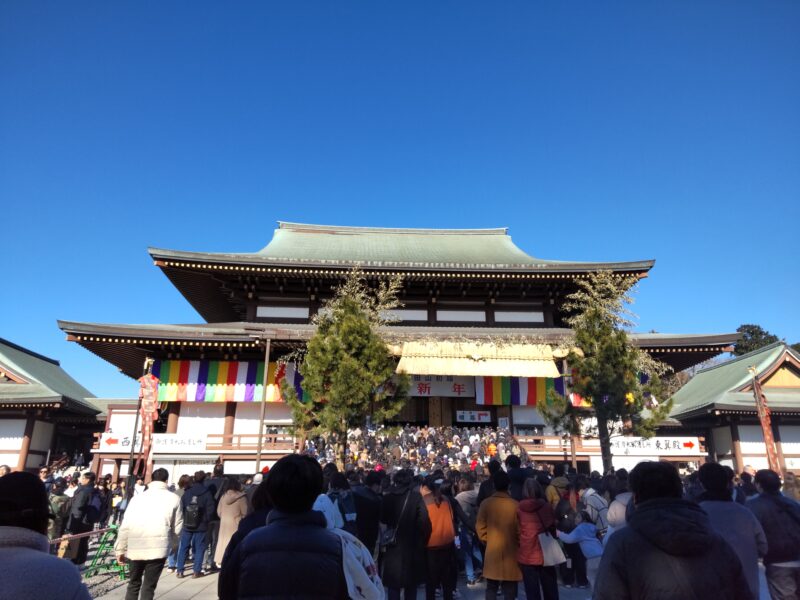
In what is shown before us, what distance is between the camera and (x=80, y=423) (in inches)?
892

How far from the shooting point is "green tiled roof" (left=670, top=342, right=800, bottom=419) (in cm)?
1841

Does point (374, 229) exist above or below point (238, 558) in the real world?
above

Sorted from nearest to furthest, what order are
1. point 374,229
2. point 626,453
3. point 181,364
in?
1. point 626,453
2. point 181,364
3. point 374,229

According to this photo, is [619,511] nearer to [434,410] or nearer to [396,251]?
[434,410]

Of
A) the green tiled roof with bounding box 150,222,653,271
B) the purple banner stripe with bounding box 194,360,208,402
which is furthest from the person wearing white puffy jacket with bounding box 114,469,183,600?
the green tiled roof with bounding box 150,222,653,271

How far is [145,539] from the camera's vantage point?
16.9 feet

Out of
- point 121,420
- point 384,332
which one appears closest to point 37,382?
point 121,420

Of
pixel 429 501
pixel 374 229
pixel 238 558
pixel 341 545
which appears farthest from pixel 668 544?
pixel 374 229

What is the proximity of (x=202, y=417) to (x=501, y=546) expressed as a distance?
48.6 ft

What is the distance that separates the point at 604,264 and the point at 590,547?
1414 cm

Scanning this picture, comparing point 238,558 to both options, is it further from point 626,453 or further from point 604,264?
point 604,264

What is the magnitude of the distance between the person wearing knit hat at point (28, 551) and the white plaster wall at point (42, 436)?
2169cm

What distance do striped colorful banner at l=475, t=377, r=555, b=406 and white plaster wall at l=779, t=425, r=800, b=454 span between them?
9371mm

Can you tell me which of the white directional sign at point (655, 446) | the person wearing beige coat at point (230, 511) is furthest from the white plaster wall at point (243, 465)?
the white directional sign at point (655, 446)
